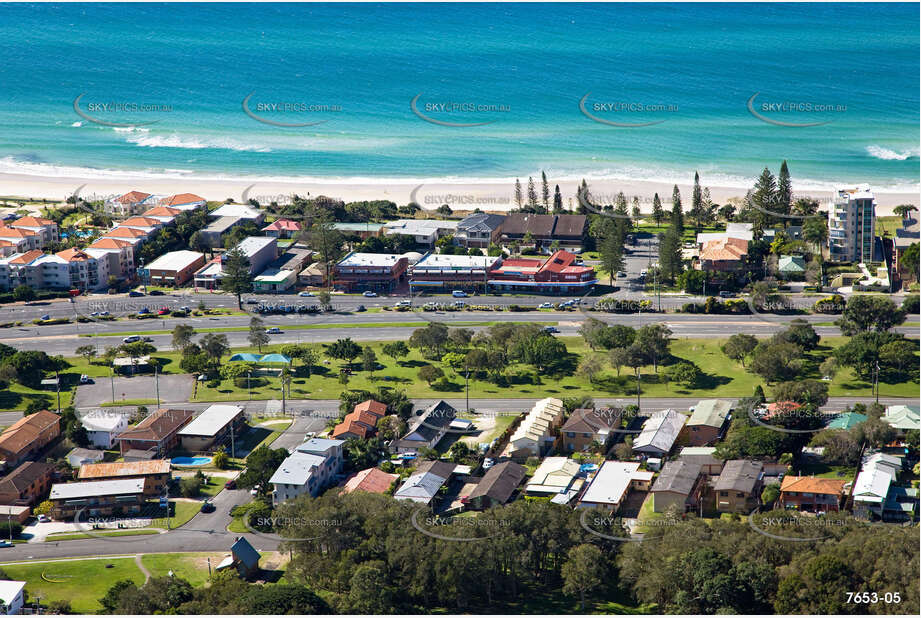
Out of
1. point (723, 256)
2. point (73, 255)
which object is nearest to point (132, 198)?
point (73, 255)

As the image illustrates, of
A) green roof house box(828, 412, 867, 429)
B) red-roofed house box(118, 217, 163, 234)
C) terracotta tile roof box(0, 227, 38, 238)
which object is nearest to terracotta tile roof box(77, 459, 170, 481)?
green roof house box(828, 412, 867, 429)

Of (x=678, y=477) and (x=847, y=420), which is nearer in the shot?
(x=678, y=477)

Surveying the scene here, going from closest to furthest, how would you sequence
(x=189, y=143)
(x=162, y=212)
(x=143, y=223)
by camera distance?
1. (x=143, y=223)
2. (x=162, y=212)
3. (x=189, y=143)

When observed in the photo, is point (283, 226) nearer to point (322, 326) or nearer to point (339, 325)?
point (322, 326)

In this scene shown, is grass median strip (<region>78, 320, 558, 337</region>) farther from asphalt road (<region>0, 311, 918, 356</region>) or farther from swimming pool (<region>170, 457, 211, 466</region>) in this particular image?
swimming pool (<region>170, 457, 211, 466</region>)

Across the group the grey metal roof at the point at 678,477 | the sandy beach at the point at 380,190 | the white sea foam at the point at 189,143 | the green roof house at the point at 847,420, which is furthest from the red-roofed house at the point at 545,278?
the white sea foam at the point at 189,143

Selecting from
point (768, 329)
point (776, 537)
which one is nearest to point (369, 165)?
point (768, 329)

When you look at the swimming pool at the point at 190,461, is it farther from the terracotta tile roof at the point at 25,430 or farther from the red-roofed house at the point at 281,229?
the red-roofed house at the point at 281,229
